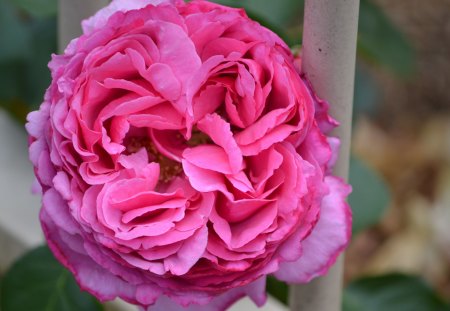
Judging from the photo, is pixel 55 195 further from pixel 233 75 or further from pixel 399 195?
pixel 399 195

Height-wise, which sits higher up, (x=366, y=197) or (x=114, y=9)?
(x=114, y=9)

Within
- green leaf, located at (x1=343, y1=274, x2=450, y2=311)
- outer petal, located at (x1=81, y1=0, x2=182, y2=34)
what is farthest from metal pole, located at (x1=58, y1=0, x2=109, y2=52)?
green leaf, located at (x1=343, y1=274, x2=450, y2=311)

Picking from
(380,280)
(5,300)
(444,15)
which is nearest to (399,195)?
(444,15)

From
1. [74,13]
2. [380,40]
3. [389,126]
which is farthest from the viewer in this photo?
[389,126]

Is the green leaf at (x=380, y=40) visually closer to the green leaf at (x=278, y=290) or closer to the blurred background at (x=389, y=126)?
the blurred background at (x=389, y=126)

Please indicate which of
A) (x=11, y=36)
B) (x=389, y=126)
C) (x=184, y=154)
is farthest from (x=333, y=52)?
(x=389, y=126)

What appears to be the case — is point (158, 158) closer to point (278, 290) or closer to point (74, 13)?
point (74, 13)
